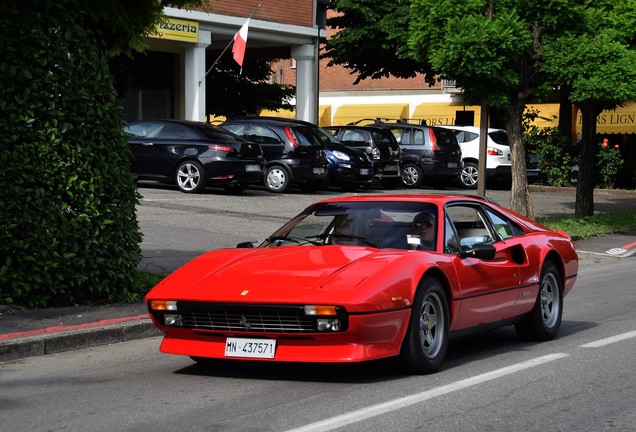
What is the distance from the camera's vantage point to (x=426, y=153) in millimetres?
33250

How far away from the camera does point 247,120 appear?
2811 cm

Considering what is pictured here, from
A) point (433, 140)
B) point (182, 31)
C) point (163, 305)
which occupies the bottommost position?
point (163, 305)

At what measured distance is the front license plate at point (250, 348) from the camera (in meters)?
7.73

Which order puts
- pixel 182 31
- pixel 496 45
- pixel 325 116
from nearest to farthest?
pixel 496 45 < pixel 182 31 < pixel 325 116

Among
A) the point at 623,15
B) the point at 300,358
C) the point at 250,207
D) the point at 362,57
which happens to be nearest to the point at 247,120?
the point at 250,207

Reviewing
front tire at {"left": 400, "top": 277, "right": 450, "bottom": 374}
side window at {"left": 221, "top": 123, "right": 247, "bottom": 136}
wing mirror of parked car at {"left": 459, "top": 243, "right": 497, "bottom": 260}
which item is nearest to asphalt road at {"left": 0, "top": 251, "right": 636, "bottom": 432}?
front tire at {"left": 400, "top": 277, "right": 450, "bottom": 374}

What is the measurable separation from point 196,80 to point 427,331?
87.0ft

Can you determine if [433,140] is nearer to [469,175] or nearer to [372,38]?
[469,175]

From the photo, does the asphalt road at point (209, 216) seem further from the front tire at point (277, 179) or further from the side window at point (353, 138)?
the side window at point (353, 138)

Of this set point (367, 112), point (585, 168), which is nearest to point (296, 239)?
point (585, 168)

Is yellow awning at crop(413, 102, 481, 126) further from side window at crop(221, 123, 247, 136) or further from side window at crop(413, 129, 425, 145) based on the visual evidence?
side window at crop(221, 123, 247, 136)

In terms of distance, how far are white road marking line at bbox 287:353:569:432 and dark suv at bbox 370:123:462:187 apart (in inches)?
958

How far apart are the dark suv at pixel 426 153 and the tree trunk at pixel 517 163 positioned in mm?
10321

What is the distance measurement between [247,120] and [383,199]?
62.5ft
